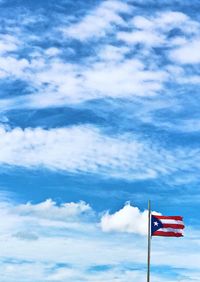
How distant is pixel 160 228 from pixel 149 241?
6.01 ft

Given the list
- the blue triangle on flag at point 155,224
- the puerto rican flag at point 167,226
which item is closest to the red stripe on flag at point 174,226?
the puerto rican flag at point 167,226

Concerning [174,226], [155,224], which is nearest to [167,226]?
[174,226]

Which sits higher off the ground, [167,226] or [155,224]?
[155,224]

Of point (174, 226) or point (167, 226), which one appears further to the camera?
point (167, 226)

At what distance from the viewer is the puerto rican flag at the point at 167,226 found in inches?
1639

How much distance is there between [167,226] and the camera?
137ft

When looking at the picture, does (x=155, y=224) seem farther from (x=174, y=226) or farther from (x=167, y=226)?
(x=174, y=226)

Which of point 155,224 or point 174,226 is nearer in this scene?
point 174,226

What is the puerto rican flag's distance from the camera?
41625mm

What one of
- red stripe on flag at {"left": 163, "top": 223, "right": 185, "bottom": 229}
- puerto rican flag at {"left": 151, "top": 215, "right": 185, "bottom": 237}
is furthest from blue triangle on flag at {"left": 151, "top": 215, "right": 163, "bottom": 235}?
red stripe on flag at {"left": 163, "top": 223, "right": 185, "bottom": 229}

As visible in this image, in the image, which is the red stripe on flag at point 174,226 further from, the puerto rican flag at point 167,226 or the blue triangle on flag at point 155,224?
the blue triangle on flag at point 155,224

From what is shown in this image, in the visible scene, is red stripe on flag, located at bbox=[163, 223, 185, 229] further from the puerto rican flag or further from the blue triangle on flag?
the blue triangle on flag

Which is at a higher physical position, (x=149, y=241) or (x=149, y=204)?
(x=149, y=204)

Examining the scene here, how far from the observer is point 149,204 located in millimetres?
42562
